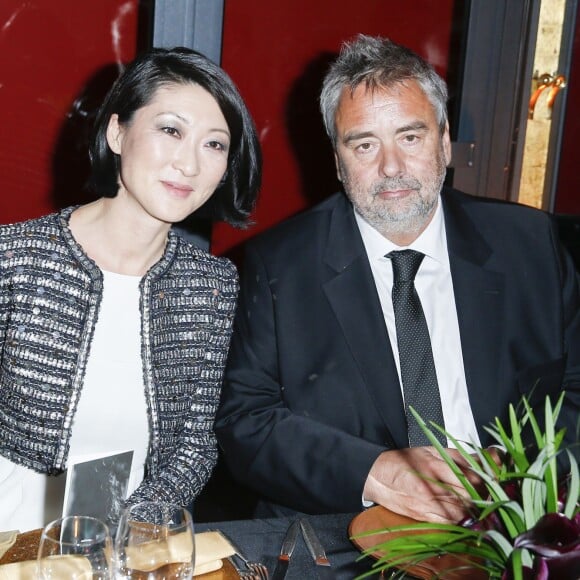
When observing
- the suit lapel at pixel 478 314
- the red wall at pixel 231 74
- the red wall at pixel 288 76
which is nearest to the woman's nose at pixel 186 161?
the suit lapel at pixel 478 314

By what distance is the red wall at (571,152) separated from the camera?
5.13 m

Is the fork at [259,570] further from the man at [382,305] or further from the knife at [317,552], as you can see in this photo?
the man at [382,305]

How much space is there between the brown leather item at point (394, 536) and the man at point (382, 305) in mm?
390

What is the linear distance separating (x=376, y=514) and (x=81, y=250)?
36.3 inches

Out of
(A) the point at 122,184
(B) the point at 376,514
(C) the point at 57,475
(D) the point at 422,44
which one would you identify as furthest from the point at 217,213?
(D) the point at 422,44

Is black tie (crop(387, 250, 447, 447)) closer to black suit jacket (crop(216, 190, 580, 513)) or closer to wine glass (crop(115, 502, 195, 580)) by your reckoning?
black suit jacket (crop(216, 190, 580, 513))

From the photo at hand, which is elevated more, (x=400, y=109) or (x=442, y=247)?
(x=400, y=109)

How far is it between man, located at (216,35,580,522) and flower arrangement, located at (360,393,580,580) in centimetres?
79

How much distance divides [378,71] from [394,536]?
3.85 feet

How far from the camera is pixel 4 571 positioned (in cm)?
108

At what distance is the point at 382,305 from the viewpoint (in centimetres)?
193

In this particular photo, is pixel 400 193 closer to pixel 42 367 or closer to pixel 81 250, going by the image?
pixel 81 250

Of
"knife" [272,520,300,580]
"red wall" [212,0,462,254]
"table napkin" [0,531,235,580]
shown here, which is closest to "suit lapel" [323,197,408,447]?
"knife" [272,520,300,580]

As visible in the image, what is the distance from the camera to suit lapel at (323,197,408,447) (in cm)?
183
